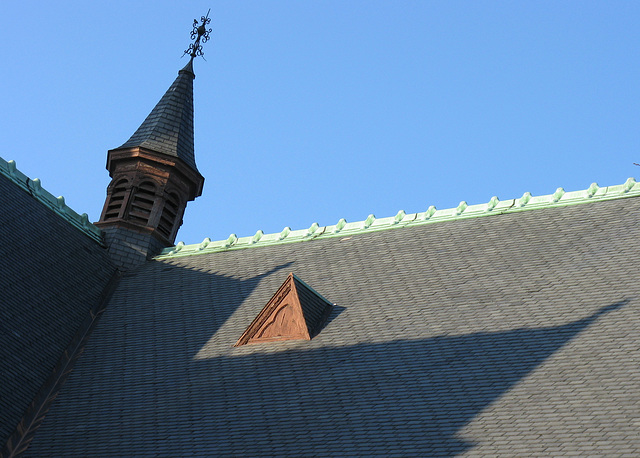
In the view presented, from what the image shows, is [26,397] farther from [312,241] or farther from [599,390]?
[599,390]

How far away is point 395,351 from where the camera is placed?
1859 cm

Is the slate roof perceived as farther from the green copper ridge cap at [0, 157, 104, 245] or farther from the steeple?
the green copper ridge cap at [0, 157, 104, 245]

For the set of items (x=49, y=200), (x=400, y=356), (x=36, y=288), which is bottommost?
(x=400, y=356)

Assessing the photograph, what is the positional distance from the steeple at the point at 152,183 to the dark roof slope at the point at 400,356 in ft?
11.0

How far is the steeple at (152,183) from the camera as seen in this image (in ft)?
90.3

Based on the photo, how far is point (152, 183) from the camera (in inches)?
1141

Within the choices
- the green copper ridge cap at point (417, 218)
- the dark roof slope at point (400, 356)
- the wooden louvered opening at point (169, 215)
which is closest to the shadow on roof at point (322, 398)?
the dark roof slope at point (400, 356)

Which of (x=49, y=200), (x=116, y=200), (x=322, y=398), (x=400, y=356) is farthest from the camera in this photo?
(x=116, y=200)

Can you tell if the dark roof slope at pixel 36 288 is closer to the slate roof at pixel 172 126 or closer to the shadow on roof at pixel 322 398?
the shadow on roof at pixel 322 398

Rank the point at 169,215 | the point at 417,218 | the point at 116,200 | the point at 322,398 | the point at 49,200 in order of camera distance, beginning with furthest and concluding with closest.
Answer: the point at 169,215, the point at 116,200, the point at 49,200, the point at 417,218, the point at 322,398

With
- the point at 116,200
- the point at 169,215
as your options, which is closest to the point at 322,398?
the point at 169,215

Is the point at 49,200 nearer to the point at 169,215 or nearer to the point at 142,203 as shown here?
the point at 142,203

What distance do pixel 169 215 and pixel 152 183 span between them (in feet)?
3.43

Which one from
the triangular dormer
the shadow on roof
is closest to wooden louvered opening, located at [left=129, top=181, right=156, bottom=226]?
the triangular dormer
